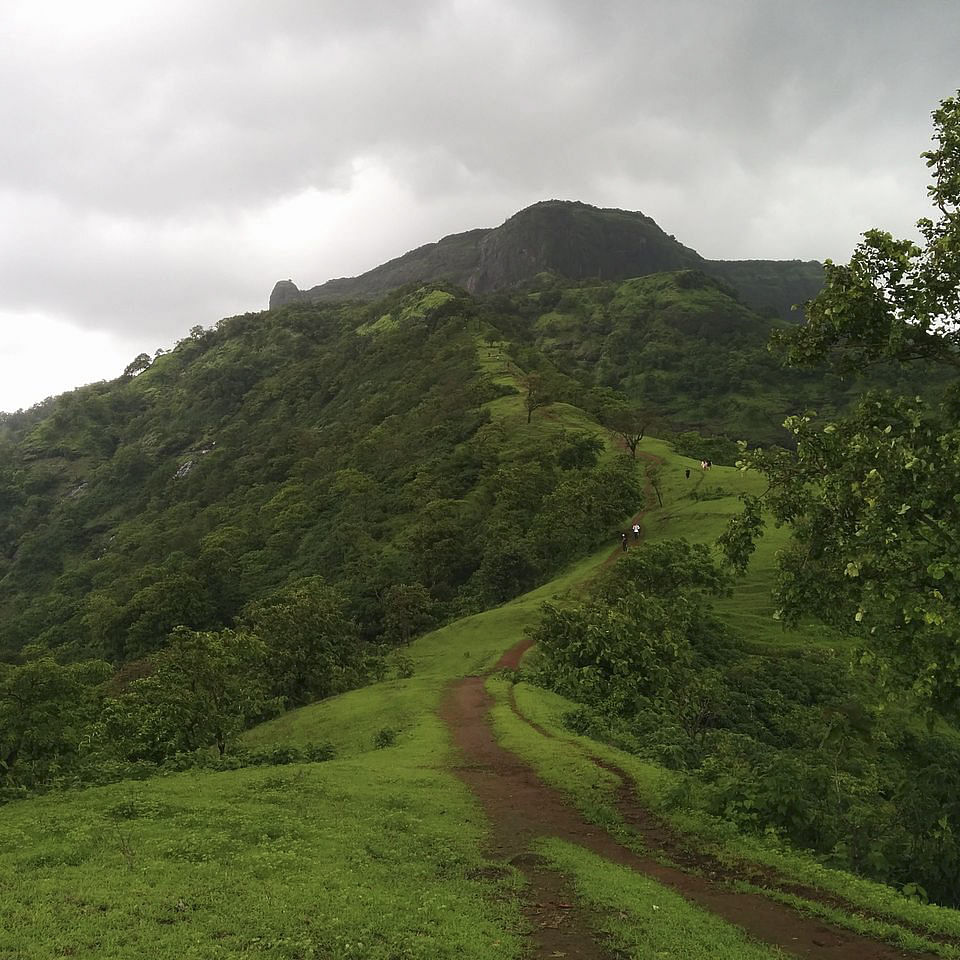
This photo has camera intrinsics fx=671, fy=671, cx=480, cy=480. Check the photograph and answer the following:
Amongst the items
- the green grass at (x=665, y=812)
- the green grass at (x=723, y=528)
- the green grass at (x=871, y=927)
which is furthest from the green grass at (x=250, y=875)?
the green grass at (x=723, y=528)

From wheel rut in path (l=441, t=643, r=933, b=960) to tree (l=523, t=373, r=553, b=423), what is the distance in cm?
8047

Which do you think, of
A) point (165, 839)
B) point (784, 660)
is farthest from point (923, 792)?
point (784, 660)

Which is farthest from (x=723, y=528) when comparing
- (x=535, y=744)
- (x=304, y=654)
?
(x=535, y=744)

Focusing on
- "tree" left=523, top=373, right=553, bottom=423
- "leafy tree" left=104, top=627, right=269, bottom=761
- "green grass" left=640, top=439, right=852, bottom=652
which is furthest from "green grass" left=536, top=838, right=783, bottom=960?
"tree" left=523, top=373, right=553, bottom=423

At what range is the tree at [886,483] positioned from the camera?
11359mm

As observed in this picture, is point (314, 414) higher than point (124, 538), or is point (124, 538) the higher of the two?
point (314, 414)

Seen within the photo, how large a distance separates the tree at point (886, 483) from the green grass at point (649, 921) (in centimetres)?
527

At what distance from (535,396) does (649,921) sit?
96.4m

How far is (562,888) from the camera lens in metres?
13.3

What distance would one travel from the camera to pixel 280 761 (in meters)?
Answer: 24.6

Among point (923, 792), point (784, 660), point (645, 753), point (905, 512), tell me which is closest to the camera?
point (905, 512)

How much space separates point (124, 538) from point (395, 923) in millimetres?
131148

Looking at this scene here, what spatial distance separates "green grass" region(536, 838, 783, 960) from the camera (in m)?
10.7

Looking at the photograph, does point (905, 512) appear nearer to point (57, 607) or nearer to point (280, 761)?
point (280, 761)
